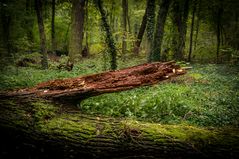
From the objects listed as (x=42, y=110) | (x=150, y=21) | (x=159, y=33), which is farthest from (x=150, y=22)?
(x=42, y=110)

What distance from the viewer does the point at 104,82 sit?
7723 millimetres

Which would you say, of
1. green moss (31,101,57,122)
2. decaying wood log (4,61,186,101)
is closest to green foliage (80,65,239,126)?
decaying wood log (4,61,186,101)

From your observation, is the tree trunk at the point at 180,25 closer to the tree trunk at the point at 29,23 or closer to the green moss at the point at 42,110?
the tree trunk at the point at 29,23

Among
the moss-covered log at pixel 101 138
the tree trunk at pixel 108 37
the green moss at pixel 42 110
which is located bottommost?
the moss-covered log at pixel 101 138

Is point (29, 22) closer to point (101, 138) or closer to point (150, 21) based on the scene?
point (150, 21)

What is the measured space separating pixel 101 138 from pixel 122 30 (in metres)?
12.7

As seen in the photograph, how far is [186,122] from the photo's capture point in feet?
25.8

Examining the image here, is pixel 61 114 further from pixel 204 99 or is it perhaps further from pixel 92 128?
pixel 204 99

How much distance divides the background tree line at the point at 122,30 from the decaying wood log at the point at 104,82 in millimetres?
7069

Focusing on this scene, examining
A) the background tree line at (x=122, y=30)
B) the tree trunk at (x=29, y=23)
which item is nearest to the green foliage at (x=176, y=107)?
the background tree line at (x=122, y=30)

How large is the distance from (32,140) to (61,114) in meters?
0.83

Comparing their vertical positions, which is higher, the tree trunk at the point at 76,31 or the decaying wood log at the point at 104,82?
the tree trunk at the point at 76,31

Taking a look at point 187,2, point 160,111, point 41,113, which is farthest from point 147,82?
point 187,2

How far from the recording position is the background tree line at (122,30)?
52.5 feet
